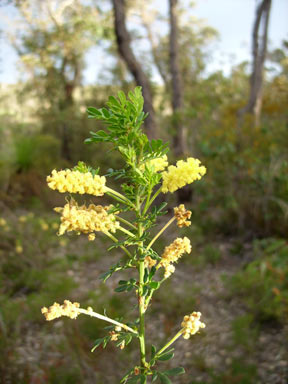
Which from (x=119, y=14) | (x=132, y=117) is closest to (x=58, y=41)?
(x=119, y=14)

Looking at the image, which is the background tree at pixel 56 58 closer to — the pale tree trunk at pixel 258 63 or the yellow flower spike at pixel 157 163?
the pale tree trunk at pixel 258 63

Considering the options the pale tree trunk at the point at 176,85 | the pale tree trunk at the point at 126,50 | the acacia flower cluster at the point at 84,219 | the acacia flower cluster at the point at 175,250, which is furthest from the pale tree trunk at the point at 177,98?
the acacia flower cluster at the point at 84,219

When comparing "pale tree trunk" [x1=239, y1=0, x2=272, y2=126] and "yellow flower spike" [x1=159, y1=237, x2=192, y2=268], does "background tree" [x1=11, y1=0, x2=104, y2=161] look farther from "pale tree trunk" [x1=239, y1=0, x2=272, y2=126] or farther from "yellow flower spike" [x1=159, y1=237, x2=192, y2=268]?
"yellow flower spike" [x1=159, y1=237, x2=192, y2=268]

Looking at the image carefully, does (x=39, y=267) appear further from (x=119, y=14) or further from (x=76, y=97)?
(x=76, y=97)

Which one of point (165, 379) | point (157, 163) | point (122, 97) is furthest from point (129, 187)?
point (165, 379)

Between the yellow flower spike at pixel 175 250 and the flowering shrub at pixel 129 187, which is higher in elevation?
the flowering shrub at pixel 129 187

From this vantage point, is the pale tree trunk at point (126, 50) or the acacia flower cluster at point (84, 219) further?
the pale tree trunk at point (126, 50)
